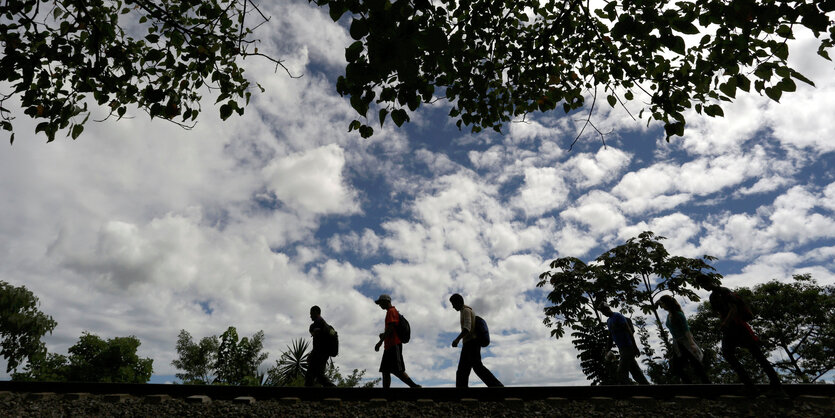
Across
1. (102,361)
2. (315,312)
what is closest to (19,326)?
(102,361)

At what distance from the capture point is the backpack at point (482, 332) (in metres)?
7.02

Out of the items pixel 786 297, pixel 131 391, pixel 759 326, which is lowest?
pixel 131 391

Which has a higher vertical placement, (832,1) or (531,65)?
(531,65)

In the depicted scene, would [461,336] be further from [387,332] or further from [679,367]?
[679,367]

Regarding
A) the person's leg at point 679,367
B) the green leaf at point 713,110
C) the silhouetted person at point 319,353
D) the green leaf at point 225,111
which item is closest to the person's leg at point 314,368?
the silhouetted person at point 319,353

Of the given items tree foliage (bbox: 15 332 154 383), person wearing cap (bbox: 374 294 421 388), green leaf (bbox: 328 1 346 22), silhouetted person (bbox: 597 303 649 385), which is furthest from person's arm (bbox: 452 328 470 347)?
tree foliage (bbox: 15 332 154 383)

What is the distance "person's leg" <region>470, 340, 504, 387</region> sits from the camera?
6871 millimetres

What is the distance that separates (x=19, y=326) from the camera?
111 ft

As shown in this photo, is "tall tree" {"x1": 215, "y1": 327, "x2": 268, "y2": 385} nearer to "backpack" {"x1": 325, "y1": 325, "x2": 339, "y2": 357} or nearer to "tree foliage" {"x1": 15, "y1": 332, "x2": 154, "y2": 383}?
"tree foliage" {"x1": 15, "y1": 332, "x2": 154, "y2": 383}

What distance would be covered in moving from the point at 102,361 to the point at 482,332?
45625mm

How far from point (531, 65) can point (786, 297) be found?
32.2 meters

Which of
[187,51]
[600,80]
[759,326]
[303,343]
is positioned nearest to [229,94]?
[187,51]

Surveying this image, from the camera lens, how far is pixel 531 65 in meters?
6.49

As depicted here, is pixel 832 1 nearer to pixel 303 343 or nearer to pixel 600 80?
pixel 600 80
